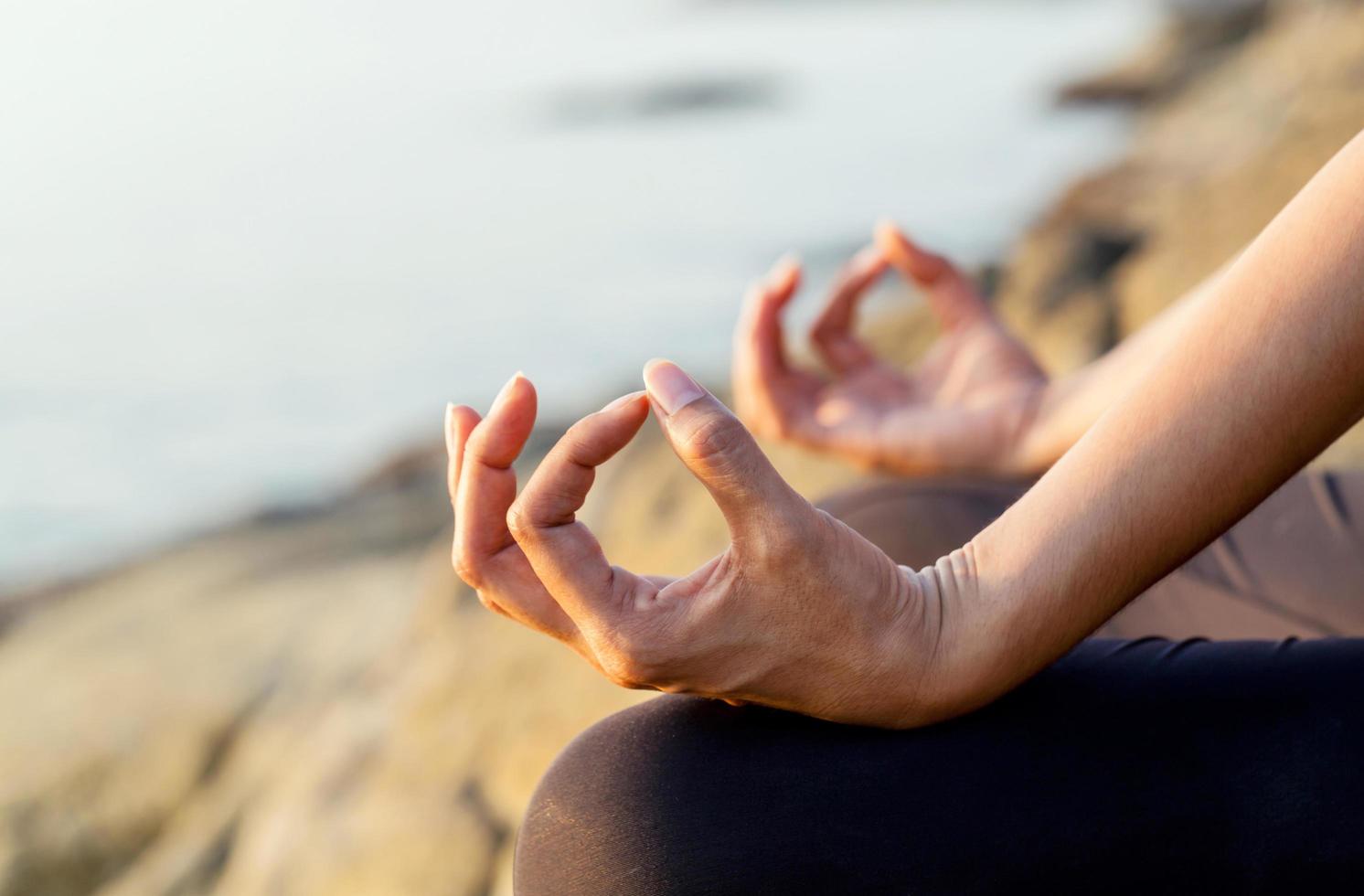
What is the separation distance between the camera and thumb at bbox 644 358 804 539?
0.70 metres

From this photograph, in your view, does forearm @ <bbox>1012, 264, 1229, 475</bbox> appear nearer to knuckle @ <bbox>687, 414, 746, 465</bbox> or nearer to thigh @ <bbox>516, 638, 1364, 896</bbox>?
thigh @ <bbox>516, 638, 1364, 896</bbox>

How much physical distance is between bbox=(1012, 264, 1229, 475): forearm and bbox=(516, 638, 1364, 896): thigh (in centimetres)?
46

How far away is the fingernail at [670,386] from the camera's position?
0.72 meters

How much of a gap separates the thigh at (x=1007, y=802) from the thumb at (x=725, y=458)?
0.15 metres

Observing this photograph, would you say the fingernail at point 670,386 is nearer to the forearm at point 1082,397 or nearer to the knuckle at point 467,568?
the knuckle at point 467,568

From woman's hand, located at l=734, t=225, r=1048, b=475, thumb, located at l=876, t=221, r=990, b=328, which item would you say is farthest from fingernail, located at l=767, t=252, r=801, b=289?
thumb, located at l=876, t=221, r=990, b=328

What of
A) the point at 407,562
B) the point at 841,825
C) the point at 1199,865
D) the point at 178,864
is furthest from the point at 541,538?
the point at 407,562

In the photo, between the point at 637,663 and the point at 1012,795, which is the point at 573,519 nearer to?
the point at 637,663

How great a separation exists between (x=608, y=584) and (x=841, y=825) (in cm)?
19

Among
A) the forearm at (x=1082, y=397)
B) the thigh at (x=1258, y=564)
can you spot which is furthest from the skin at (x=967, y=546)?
the forearm at (x=1082, y=397)

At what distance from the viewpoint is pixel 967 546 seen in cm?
80

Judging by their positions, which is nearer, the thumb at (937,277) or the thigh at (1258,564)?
the thigh at (1258,564)

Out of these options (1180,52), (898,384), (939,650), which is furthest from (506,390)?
(1180,52)

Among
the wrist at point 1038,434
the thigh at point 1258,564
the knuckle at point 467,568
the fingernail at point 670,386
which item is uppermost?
the fingernail at point 670,386
